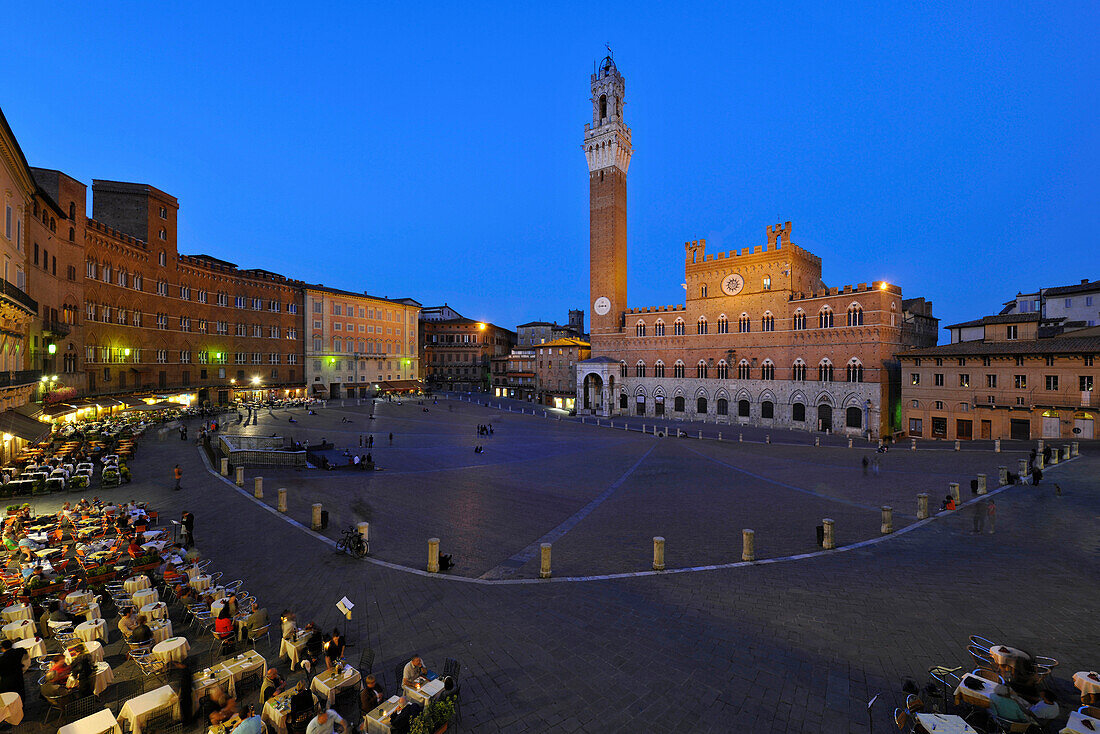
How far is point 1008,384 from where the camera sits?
34.2 m

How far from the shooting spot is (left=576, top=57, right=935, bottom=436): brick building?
43312mm

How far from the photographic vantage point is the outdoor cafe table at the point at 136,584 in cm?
1003

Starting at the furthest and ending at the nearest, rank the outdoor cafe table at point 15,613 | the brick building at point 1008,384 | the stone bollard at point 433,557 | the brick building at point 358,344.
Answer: the brick building at point 358,344 → the brick building at point 1008,384 → the stone bollard at point 433,557 → the outdoor cafe table at point 15,613

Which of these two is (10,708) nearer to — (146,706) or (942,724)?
(146,706)

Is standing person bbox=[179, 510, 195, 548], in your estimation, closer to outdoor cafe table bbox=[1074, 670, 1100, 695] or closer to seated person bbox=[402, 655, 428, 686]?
seated person bbox=[402, 655, 428, 686]

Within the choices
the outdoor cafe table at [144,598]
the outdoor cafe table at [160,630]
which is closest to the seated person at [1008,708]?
the outdoor cafe table at [160,630]

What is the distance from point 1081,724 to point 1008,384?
3943 centimetres

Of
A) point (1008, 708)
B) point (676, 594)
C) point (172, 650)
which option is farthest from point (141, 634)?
point (1008, 708)

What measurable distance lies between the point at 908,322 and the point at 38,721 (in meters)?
58.7

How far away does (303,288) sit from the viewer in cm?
6562

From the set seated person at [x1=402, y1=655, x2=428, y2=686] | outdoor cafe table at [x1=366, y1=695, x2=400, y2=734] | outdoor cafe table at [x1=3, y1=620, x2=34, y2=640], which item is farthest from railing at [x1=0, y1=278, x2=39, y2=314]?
outdoor cafe table at [x1=366, y1=695, x2=400, y2=734]

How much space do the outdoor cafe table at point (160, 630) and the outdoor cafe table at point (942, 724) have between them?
39.3 ft

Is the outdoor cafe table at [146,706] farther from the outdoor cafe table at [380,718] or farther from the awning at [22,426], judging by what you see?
the awning at [22,426]

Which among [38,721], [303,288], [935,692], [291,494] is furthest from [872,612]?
[303,288]
